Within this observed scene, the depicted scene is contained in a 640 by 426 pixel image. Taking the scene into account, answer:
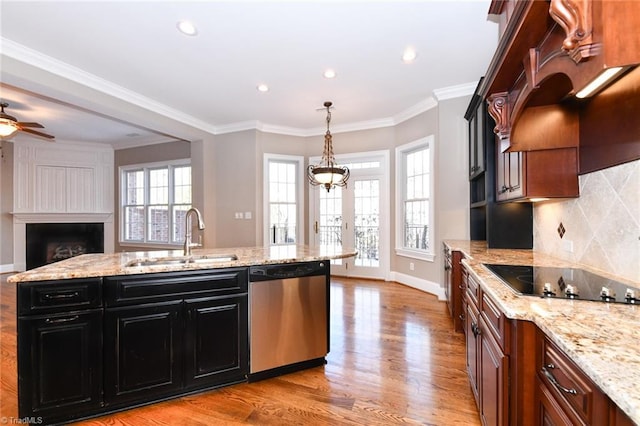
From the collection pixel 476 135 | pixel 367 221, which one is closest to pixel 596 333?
pixel 476 135

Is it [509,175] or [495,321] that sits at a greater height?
[509,175]

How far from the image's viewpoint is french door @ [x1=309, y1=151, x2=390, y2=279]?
5426mm

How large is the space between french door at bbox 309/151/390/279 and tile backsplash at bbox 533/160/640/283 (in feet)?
10.6

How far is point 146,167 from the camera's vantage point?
Answer: 6.80 m

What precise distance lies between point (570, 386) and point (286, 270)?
175cm

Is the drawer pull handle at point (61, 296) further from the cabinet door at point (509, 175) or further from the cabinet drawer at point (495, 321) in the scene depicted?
the cabinet door at point (509, 175)

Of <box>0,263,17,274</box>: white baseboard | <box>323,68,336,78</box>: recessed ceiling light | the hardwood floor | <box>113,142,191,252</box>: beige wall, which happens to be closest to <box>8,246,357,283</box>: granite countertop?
the hardwood floor

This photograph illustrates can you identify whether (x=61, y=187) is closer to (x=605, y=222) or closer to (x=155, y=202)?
(x=155, y=202)

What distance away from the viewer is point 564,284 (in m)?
1.43

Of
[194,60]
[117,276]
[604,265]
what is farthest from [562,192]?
[194,60]

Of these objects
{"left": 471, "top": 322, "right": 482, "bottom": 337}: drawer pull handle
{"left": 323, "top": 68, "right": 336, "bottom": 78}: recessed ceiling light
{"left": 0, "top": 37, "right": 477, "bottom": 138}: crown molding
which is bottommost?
{"left": 471, "top": 322, "right": 482, "bottom": 337}: drawer pull handle

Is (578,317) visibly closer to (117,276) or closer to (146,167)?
(117,276)

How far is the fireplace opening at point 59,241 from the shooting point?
21.2 feet

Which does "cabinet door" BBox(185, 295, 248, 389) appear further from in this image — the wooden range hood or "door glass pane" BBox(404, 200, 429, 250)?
"door glass pane" BBox(404, 200, 429, 250)
